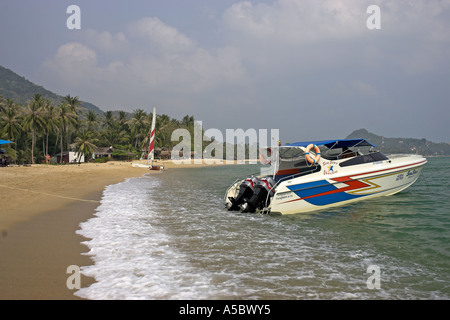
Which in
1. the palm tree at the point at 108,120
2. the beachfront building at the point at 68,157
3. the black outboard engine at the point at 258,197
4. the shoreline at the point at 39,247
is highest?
the palm tree at the point at 108,120

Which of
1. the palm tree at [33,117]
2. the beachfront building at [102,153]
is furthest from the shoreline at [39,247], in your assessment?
the beachfront building at [102,153]

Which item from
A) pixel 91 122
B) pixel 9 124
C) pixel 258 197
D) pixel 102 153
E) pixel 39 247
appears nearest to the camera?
pixel 39 247

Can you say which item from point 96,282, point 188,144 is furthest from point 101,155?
point 96,282

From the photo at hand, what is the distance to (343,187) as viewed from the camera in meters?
10.7

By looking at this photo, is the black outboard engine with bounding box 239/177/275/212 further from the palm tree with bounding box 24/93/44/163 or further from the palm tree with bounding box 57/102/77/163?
the palm tree with bounding box 57/102/77/163

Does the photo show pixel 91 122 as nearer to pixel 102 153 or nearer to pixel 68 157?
pixel 102 153

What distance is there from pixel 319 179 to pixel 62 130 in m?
50.9

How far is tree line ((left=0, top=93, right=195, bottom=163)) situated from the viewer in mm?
41744

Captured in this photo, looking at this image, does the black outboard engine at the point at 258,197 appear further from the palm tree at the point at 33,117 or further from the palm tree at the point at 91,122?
the palm tree at the point at 91,122

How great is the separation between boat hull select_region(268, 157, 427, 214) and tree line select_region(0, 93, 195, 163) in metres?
36.8

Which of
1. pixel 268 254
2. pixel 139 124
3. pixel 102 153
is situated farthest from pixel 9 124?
pixel 268 254

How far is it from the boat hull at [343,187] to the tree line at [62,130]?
121 ft

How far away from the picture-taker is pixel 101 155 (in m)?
60.6

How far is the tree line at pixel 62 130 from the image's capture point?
41.7 meters
